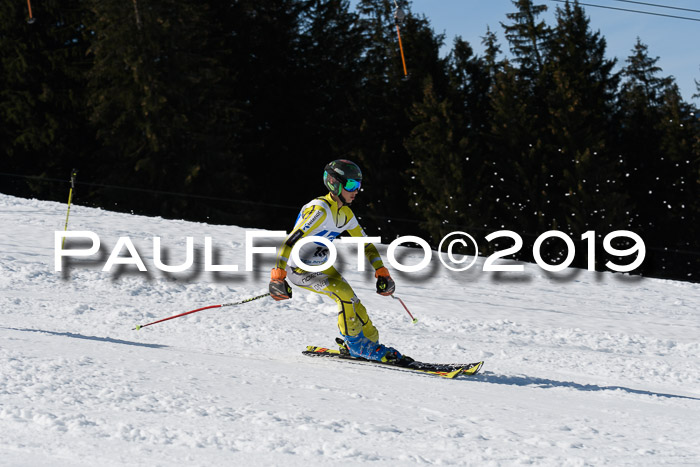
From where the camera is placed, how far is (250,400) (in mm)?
4664

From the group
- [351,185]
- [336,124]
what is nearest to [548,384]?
[351,185]

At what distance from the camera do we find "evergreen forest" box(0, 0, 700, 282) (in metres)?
28.7

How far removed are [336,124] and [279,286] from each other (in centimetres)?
2926

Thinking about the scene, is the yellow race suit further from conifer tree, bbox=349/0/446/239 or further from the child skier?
conifer tree, bbox=349/0/446/239

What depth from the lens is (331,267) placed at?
652 centimetres

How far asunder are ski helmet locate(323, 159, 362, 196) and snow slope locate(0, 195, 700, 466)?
59.3 inches

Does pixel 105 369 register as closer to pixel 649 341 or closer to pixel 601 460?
pixel 601 460

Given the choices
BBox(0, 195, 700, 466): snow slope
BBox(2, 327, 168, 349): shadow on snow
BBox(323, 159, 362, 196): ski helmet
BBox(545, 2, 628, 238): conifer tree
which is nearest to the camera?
BBox(0, 195, 700, 466): snow slope

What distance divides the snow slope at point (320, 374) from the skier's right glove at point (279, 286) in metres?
0.57

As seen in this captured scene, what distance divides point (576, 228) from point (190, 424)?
28.5m

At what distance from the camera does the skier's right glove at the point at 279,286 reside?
6117mm

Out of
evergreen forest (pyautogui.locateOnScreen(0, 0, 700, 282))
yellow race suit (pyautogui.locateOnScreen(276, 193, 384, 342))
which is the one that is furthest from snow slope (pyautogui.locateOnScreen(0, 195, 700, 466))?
evergreen forest (pyautogui.locateOnScreen(0, 0, 700, 282))

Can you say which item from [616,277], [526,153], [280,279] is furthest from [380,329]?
[526,153]

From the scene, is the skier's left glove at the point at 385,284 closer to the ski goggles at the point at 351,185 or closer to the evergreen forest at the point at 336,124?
the ski goggles at the point at 351,185
